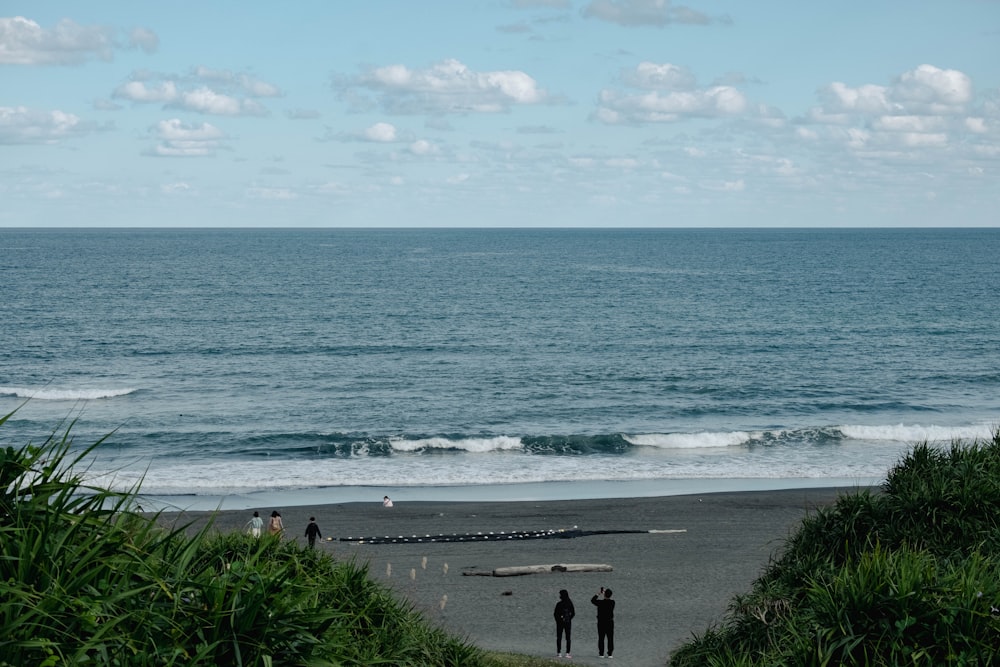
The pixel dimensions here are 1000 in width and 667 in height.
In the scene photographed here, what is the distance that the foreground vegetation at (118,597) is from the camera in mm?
6352

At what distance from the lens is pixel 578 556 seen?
26.7 metres

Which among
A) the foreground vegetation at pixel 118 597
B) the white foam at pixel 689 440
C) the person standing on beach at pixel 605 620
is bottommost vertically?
the white foam at pixel 689 440

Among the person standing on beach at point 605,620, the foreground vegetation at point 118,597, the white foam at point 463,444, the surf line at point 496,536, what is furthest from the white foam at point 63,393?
the foreground vegetation at point 118,597

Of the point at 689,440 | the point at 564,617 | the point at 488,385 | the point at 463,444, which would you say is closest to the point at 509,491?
the point at 463,444

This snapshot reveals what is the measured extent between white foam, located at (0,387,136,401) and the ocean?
0.22 metres

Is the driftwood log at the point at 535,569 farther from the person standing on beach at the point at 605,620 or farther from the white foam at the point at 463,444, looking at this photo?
the white foam at the point at 463,444

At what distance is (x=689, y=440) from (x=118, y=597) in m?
A: 37.8

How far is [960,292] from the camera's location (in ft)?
347

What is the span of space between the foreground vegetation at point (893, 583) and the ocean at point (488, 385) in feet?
36.1

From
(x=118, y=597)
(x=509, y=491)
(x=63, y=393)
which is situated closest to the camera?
(x=118, y=597)

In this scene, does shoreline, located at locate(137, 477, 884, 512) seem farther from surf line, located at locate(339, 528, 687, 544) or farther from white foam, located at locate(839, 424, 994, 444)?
white foam, located at locate(839, 424, 994, 444)

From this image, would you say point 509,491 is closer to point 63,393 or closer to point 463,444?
point 463,444

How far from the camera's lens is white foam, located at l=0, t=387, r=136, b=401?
49.9 m

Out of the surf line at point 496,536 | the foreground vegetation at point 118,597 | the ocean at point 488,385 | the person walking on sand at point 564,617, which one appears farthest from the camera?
the ocean at point 488,385
